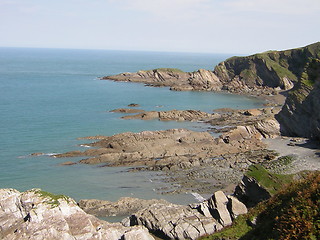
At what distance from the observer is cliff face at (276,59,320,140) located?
160ft

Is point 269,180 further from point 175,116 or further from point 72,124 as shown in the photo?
point 175,116

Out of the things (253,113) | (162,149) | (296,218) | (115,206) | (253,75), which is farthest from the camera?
(253,75)

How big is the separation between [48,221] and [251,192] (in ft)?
44.0

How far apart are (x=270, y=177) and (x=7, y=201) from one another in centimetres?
1684

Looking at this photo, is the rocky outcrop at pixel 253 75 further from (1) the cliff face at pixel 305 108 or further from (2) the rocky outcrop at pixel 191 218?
(2) the rocky outcrop at pixel 191 218

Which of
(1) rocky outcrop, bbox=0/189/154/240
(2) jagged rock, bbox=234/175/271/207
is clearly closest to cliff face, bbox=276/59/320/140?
(2) jagged rock, bbox=234/175/271/207

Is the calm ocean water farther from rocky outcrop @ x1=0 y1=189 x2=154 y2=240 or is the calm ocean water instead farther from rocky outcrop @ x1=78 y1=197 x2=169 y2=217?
rocky outcrop @ x1=0 y1=189 x2=154 y2=240

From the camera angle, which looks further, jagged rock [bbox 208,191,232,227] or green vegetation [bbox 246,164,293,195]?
green vegetation [bbox 246,164,293,195]

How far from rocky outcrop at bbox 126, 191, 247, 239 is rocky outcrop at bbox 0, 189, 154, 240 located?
2867 mm

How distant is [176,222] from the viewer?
2105 cm

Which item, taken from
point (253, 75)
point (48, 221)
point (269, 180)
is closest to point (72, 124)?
point (269, 180)

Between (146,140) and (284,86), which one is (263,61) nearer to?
(284,86)

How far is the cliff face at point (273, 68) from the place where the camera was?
10631 cm

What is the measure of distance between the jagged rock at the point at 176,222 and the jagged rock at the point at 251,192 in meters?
3.99
